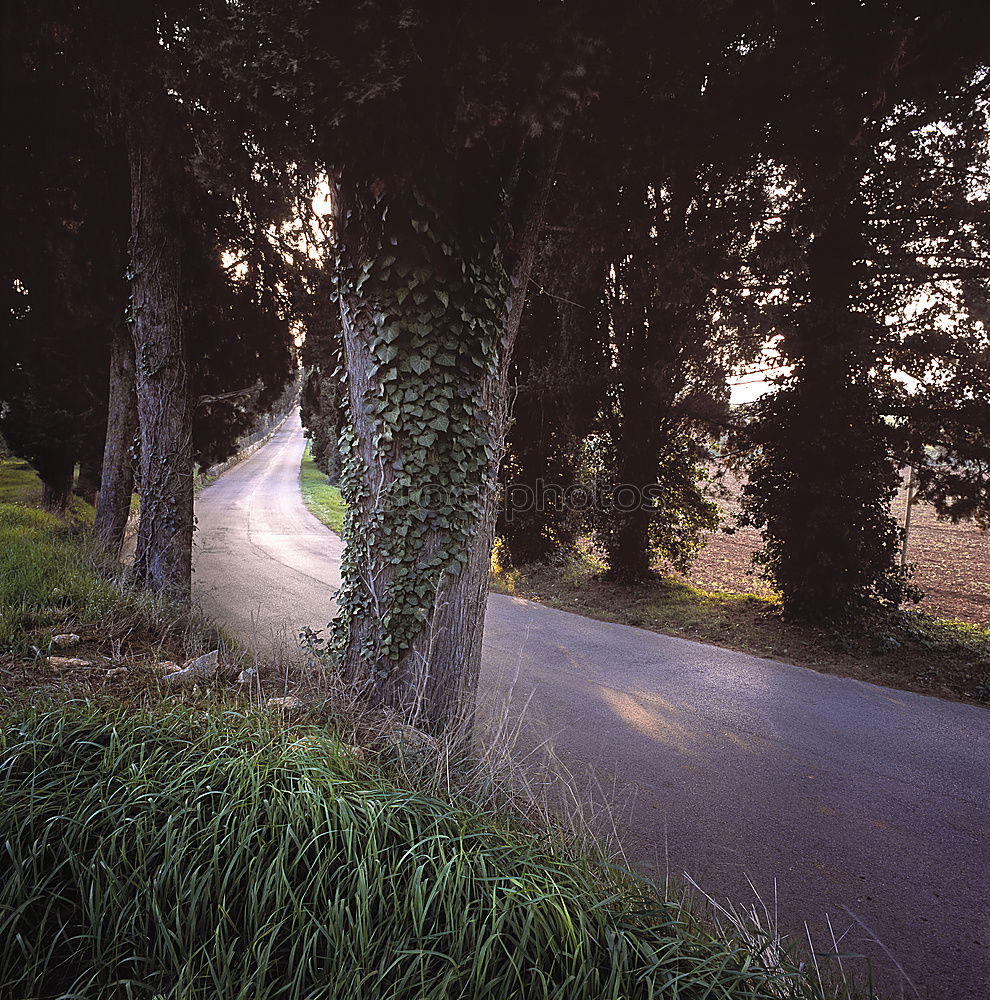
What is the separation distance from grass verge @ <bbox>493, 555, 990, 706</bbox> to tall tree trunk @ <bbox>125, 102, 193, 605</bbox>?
20.5ft

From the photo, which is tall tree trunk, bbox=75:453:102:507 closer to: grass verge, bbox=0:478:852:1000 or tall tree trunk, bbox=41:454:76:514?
tall tree trunk, bbox=41:454:76:514

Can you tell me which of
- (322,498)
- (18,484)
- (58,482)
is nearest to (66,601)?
(58,482)

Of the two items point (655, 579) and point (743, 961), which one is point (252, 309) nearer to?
point (655, 579)

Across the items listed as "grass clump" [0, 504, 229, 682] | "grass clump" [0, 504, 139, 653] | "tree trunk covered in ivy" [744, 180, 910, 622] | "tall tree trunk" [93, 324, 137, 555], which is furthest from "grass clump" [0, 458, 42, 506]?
"tree trunk covered in ivy" [744, 180, 910, 622]

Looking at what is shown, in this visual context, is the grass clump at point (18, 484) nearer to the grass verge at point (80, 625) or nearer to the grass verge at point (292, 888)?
the grass verge at point (80, 625)

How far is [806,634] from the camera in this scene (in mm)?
8250

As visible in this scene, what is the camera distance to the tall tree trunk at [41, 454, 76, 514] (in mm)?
14094

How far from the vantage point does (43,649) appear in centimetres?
434

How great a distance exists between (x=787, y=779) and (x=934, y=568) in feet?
41.7

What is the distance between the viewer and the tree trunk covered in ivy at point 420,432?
402 cm

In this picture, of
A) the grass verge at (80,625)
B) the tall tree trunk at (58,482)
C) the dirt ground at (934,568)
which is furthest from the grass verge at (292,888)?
the tall tree trunk at (58,482)

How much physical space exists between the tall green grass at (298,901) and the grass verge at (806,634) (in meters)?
→ 6.01

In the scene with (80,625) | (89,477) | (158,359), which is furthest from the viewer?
(89,477)

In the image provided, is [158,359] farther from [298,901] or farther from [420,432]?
[298,901]
